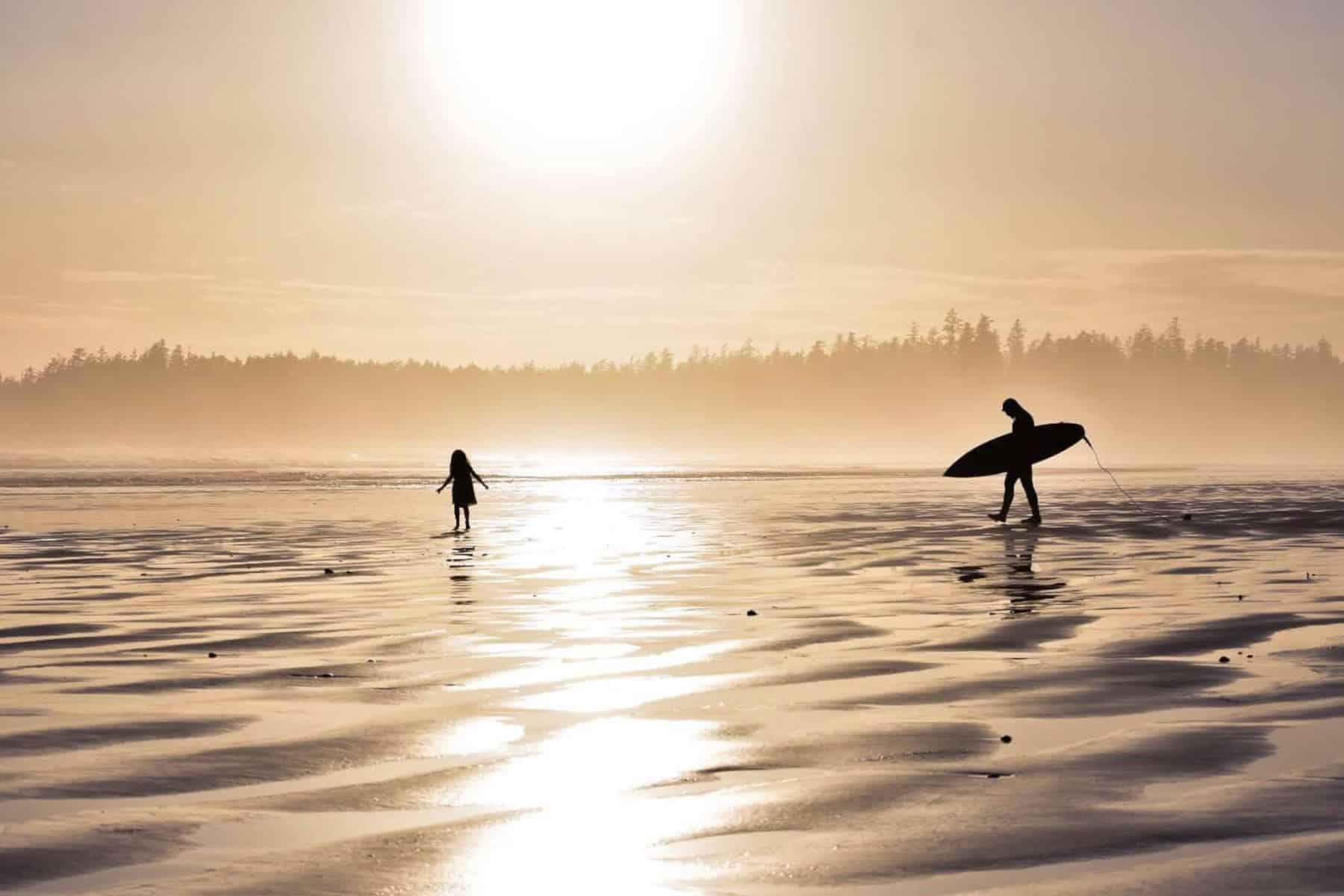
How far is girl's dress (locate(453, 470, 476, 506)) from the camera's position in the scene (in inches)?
1204

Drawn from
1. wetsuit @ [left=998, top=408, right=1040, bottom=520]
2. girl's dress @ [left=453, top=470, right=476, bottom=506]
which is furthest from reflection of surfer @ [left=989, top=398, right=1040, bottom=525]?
girl's dress @ [left=453, top=470, right=476, bottom=506]

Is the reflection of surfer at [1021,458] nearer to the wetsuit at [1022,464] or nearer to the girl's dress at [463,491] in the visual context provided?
the wetsuit at [1022,464]

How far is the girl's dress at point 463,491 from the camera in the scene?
30.6 m

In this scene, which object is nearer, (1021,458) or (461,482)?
(1021,458)

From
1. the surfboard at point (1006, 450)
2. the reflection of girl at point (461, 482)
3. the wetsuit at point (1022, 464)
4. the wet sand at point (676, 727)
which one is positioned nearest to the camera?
the wet sand at point (676, 727)

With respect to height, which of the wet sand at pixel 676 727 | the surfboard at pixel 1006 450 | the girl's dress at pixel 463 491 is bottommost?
the wet sand at pixel 676 727

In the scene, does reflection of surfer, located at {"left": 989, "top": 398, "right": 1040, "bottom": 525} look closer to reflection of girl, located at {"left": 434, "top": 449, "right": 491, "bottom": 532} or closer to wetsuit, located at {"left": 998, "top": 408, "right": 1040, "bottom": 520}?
wetsuit, located at {"left": 998, "top": 408, "right": 1040, "bottom": 520}

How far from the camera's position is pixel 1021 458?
94.1ft

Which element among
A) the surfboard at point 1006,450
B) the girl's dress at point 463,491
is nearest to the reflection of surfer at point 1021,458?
the surfboard at point 1006,450

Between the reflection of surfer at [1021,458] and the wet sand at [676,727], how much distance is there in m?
8.57

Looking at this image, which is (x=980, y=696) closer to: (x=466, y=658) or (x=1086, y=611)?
(x=466, y=658)

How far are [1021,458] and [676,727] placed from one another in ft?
71.1

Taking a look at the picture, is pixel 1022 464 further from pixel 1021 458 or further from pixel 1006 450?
pixel 1006 450

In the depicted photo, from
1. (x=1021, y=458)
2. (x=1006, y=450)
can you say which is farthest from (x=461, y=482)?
(x=1006, y=450)
